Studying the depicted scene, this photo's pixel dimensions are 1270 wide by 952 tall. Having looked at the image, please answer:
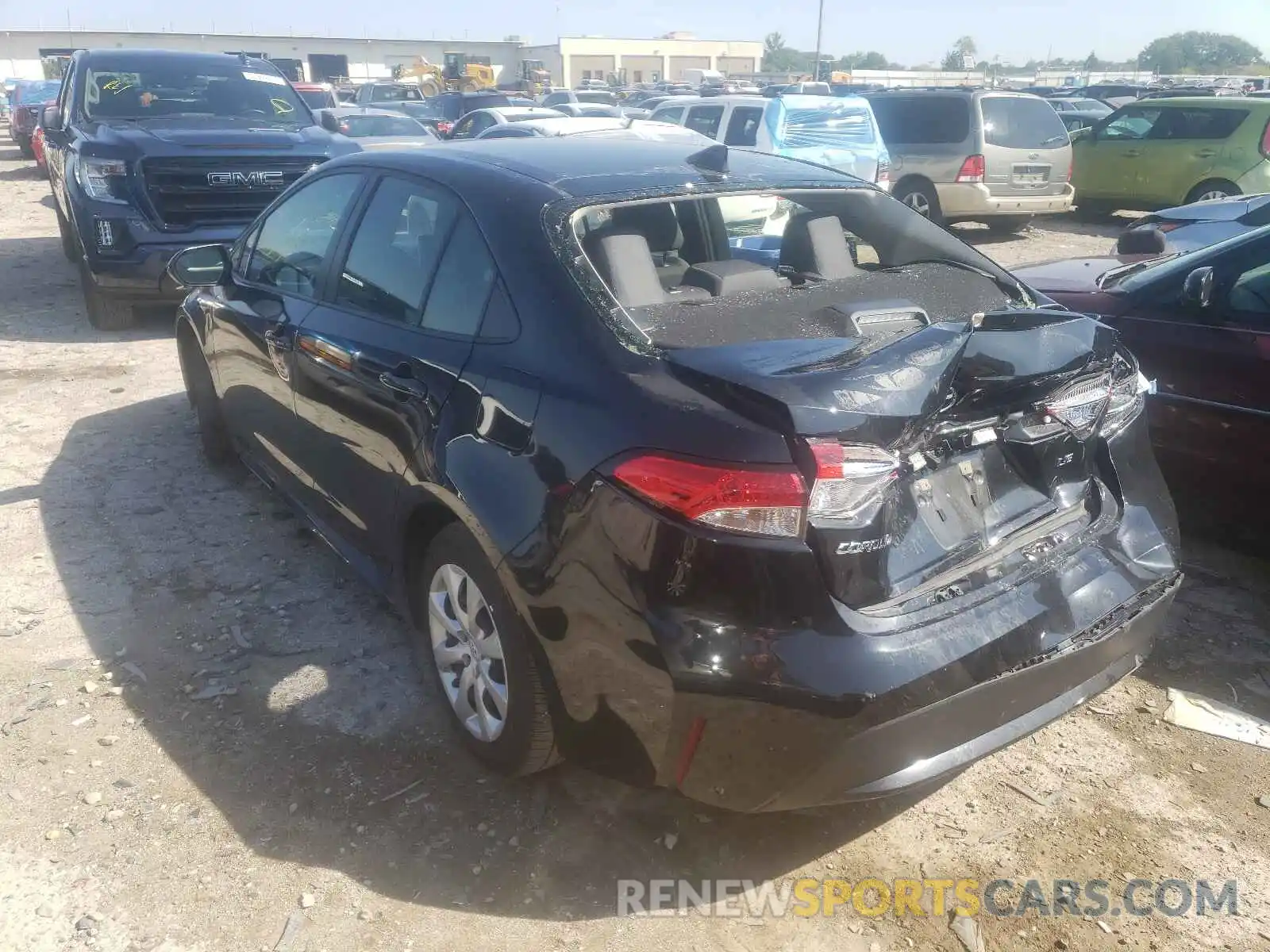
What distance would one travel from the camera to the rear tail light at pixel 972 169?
39.6 ft

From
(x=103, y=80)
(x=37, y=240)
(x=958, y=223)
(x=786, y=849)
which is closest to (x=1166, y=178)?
(x=958, y=223)

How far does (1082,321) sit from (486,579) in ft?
5.53

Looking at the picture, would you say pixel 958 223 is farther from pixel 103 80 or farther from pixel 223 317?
pixel 223 317

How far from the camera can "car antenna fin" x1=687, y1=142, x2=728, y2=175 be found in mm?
Answer: 3156

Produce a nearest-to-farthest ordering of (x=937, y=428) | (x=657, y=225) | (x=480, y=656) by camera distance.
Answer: (x=937, y=428), (x=480, y=656), (x=657, y=225)

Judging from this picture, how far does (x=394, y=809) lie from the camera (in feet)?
9.36

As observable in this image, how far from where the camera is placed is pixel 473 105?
21391mm

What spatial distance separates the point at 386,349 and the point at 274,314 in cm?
102

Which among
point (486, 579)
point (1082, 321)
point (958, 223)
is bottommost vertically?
point (958, 223)

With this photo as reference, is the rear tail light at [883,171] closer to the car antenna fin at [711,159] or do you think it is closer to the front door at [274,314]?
the front door at [274,314]

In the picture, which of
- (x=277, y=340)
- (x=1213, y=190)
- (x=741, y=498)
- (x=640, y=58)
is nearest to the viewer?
(x=741, y=498)

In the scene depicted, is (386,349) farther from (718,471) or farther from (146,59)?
(146,59)

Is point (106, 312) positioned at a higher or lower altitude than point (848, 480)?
lower

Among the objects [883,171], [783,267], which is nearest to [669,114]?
[883,171]
